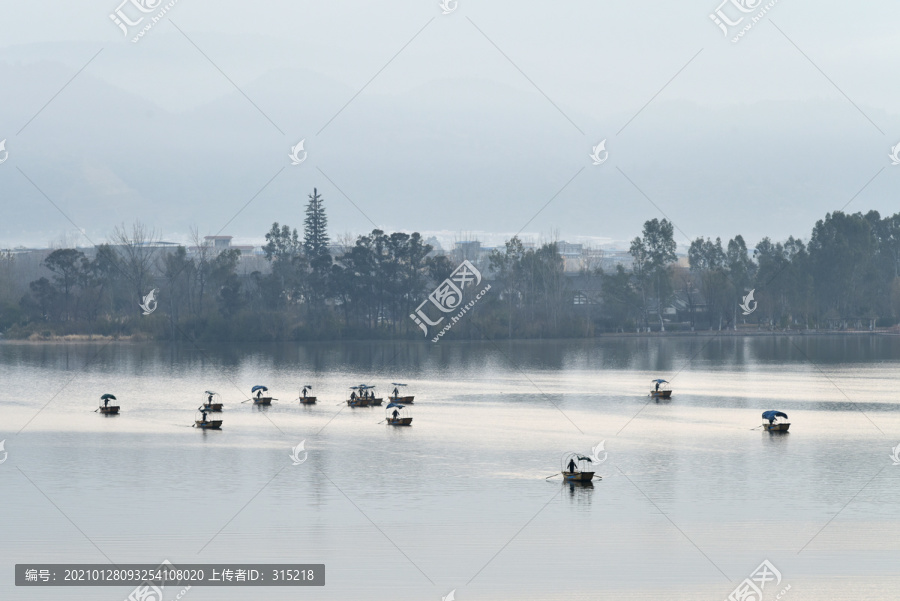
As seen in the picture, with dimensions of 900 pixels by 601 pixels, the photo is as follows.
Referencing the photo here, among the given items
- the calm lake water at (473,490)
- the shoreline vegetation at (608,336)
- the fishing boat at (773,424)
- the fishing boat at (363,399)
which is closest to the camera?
the calm lake water at (473,490)

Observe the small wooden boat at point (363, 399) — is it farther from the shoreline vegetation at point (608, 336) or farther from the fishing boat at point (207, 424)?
the shoreline vegetation at point (608, 336)

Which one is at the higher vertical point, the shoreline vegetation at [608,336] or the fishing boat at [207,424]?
the shoreline vegetation at [608,336]

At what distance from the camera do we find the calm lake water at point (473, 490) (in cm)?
2131

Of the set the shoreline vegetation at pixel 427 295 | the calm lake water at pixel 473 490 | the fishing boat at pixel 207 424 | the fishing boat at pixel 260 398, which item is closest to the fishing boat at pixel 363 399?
the calm lake water at pixel 473 490

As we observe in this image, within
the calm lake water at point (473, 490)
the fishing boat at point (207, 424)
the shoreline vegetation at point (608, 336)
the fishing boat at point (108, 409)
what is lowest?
the calm lake water at point (473, 490)

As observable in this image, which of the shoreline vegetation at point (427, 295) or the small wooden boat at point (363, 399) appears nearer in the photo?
the small wooden boat at point (363, 399)

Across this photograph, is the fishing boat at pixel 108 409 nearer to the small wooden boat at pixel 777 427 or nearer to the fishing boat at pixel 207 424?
the fishing boat at pixel 207 424

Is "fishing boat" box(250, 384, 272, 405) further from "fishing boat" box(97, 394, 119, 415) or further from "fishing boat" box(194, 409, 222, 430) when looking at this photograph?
"fishing boat" box(194, 409, 222, 430)

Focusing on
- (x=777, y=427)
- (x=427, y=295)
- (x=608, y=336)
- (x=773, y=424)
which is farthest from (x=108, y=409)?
(x=608, y=336)

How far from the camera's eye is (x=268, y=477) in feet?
103

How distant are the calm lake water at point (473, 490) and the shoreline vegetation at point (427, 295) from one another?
44.1m

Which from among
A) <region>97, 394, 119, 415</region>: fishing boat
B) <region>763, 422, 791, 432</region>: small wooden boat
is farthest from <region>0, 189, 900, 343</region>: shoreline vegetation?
<region>763, 422, 791, 432</region>: small wooden boat

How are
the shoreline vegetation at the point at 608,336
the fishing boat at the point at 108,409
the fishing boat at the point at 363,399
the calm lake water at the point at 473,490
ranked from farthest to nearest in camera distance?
the shoreline vegetation at the point at 608,336
the fishing boat at the point at 363,399
the fishing boat at the point at 108,409
the calm lake water at the point at 473,490

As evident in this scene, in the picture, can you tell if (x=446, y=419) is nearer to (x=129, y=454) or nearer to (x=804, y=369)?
(x=129, y=454)
